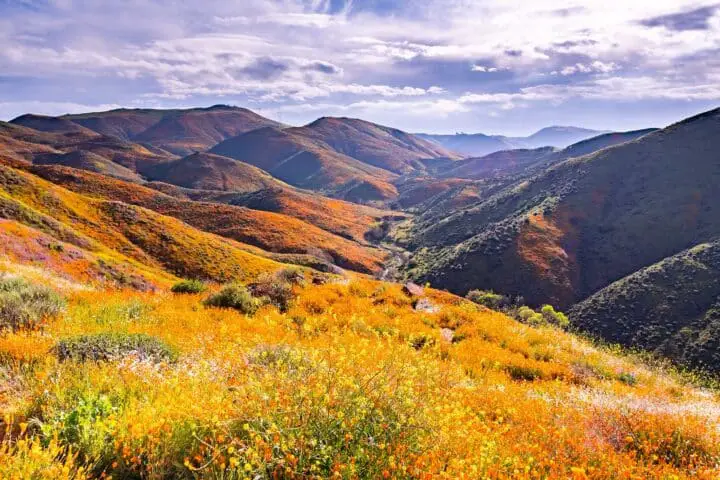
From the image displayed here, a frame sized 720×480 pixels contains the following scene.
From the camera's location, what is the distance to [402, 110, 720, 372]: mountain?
67312 millimetres

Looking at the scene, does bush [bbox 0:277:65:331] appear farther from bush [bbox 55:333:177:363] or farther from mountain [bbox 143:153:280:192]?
mountain [bbox 143:153:280:192]

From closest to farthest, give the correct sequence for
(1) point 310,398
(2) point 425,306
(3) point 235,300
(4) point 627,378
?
(1) point 310,398 → (4) point 627,378 → (3) point 235,300 → (2) point 425,306

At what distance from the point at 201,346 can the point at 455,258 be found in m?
71.9

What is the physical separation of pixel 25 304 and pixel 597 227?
87437mm

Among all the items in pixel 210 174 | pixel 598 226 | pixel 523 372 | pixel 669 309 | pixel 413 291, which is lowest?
pixel 669 309

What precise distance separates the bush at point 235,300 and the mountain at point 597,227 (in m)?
60.7

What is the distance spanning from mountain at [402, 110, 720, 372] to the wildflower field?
6341 centimetres

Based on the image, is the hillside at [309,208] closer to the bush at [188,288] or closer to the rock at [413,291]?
the rock at [413,291]

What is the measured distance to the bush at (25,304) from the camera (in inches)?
267

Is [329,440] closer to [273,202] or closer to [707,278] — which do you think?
[707,278]

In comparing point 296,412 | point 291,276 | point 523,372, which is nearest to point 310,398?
point 296,412

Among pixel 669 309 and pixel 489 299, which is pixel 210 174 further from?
pixel 669 309

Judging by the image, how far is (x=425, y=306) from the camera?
483 inches

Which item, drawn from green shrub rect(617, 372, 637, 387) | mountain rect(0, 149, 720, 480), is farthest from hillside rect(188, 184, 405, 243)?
green shrub rect(617, 372, 637, 387)
